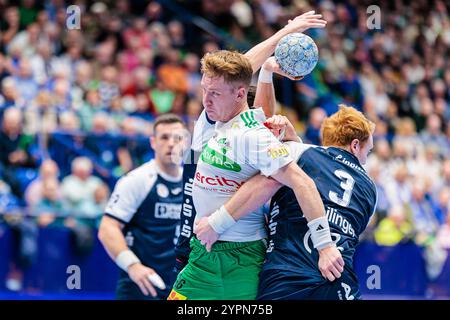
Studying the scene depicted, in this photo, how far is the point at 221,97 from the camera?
435 cm

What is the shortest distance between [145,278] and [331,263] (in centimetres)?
222

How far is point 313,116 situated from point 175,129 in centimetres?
674

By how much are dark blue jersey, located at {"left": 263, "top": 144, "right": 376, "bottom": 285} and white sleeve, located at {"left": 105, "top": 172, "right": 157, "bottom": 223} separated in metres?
2.21

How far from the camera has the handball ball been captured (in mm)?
4441

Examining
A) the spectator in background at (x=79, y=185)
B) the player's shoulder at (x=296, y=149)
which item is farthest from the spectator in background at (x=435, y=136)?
the player's shoulder at (x=296, y=149)

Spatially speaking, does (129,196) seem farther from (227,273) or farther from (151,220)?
(227,273)

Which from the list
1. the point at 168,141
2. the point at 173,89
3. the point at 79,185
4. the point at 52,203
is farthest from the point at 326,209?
the point at 173,89

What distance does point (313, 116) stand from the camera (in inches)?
521

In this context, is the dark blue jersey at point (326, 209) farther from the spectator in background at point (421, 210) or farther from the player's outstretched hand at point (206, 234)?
the spectator in background at point (421, 210)

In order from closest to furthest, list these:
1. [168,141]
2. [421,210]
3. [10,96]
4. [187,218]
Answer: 1. [187,218]
2. [168,141]
3. [10,96]
4. [421,210]

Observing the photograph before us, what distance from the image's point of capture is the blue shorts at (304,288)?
4.22 metres

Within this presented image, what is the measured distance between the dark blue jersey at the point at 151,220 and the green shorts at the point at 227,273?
2.12 meters

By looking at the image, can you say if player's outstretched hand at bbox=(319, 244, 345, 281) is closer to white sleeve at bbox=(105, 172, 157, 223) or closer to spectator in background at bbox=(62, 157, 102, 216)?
white sleeve at bbox=(105, 172, 157, 223)
